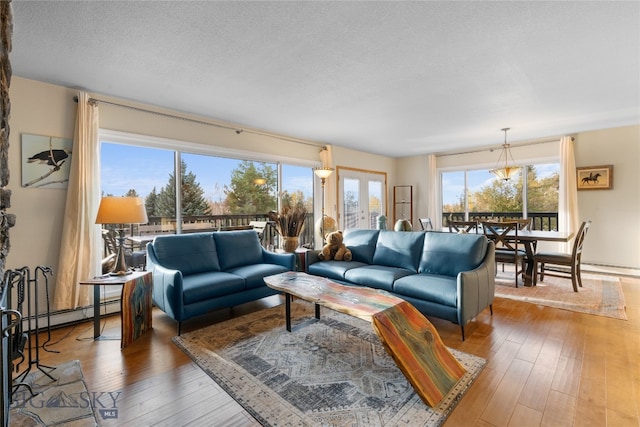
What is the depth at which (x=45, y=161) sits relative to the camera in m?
3.07

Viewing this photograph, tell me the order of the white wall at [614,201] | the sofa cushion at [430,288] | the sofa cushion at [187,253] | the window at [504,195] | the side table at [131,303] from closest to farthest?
the side table at [131,303], the sofa cushion at [430,288], the sofa cushion at [187,253], the white wall at [614,201], the window at [504,195]

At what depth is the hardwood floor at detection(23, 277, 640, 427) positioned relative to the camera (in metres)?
1.73

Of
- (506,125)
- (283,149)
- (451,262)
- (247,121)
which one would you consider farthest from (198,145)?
(506,125)

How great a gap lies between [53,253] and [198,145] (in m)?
2.05

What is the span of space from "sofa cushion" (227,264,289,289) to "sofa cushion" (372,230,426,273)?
4.04ft

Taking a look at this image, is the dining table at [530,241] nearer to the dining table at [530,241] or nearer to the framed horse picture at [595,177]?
the dining table at [530,241]

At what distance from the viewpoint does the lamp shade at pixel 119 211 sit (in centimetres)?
270

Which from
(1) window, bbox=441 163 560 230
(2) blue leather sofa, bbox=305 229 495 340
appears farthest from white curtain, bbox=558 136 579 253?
(2) blue leather sofa, bbox=305 229 495 340

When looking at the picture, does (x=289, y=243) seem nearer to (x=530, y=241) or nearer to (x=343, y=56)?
(x=343, y=56)

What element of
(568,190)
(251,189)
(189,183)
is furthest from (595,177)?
(189,183)

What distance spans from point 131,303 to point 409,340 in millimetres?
2383

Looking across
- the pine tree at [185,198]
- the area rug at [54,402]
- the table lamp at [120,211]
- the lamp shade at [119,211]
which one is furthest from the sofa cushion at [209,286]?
the pine tree at [185,198]

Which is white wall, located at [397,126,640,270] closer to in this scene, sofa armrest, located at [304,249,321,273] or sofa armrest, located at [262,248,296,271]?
sofa armrest, located at [304,249,321,273]

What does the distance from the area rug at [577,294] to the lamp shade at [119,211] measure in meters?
4.41
